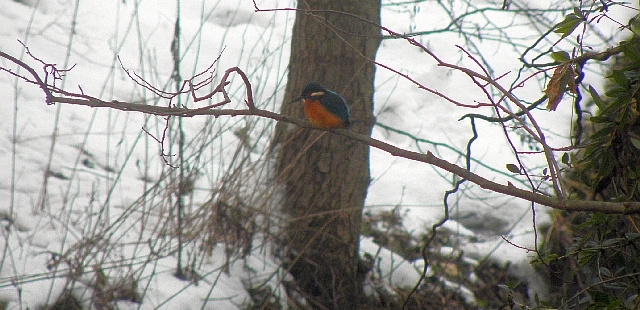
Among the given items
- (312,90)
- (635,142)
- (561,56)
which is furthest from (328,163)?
(635,142)

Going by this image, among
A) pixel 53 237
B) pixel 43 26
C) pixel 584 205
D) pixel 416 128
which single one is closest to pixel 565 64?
pixel 584 205

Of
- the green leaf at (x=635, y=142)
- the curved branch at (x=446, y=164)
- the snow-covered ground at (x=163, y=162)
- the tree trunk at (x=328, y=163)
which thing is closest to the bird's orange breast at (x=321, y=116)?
the snow-covered ground at (x=163, y=162)

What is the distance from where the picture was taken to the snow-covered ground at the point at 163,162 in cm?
345

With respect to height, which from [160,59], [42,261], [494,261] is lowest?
[42,261]

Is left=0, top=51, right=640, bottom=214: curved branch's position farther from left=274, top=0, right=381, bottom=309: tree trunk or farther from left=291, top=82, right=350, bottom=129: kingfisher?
left=274, top=0, right=381, bottom=309: tree trunk

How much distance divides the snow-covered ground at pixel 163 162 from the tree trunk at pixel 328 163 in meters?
0.17

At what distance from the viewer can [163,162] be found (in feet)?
12.4

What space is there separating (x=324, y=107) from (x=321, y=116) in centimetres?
5

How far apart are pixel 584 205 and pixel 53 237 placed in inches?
127

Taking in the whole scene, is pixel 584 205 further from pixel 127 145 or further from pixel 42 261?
pixel 127 145

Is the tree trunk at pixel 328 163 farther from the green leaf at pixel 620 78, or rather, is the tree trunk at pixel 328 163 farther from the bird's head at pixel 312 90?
the green leaf at pixel 620 78

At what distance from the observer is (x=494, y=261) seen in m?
4.54

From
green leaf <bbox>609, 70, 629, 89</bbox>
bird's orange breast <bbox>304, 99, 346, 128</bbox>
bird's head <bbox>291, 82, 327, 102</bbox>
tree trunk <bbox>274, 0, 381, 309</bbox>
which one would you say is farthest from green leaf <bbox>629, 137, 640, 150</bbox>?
tree trunk <bbox>274, 0, 381, 309</bbox>

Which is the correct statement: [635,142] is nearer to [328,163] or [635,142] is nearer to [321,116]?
[321,116]
